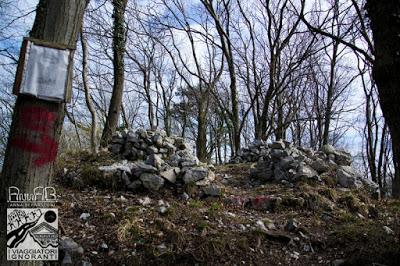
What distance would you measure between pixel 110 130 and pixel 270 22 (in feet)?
20.7

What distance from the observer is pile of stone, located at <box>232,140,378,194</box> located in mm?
5086

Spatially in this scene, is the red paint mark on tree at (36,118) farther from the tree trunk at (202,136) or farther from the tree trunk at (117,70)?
the tree trunk at (202,136)

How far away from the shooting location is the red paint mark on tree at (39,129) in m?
1.91

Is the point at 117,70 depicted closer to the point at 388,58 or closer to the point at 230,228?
the point at 230,228

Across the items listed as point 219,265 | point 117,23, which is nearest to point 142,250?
point 219,265

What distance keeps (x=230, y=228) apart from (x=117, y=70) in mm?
6021

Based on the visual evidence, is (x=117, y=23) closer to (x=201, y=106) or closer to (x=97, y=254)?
(x=201, y=106)

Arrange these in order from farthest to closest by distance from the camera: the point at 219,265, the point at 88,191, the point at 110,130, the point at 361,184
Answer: the point at 110,130 < the point at 361,184 < the point at 88,191 < the point at 219,265

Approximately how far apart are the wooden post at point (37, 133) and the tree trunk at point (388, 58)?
7.05ft

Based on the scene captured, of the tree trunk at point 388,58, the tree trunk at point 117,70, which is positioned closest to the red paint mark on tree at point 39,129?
the tree trunk at point 388,58

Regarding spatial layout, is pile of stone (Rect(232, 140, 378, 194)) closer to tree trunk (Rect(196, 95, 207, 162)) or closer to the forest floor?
the forest floor

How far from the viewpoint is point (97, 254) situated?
2.63 meters

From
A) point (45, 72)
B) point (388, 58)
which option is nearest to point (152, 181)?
point (45, 72)

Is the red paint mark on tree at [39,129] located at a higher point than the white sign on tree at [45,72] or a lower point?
lower
